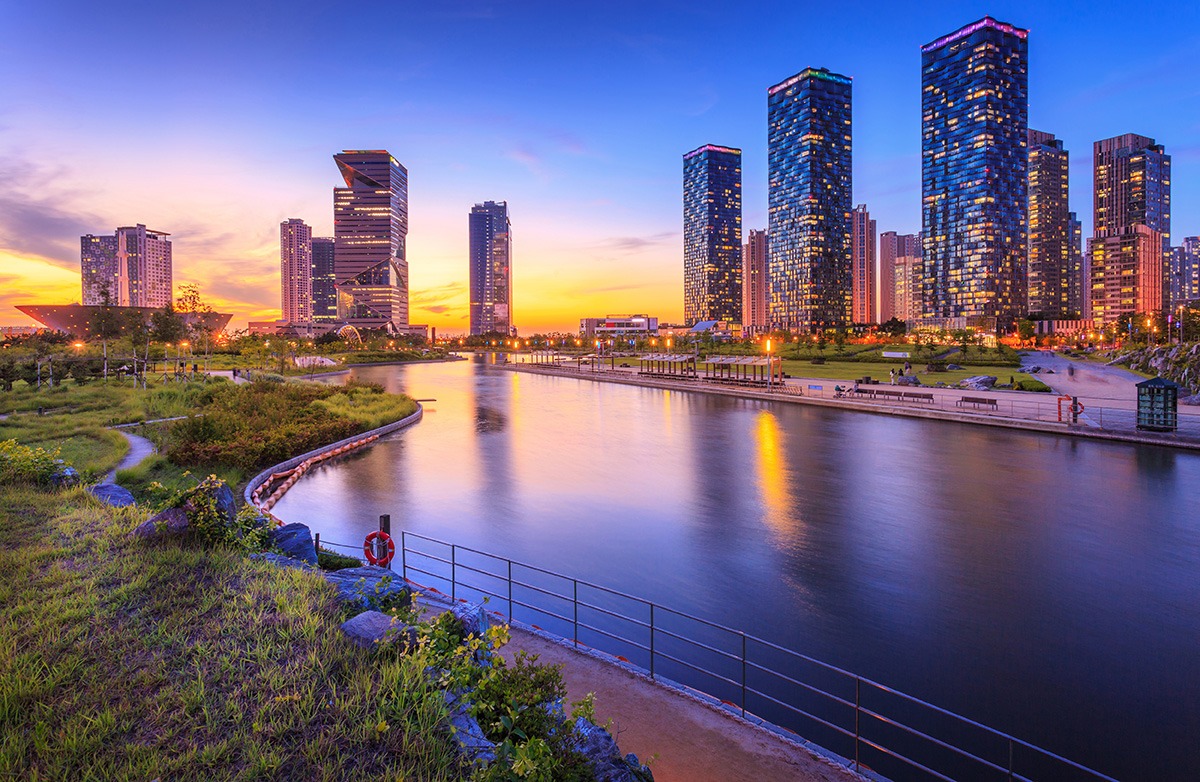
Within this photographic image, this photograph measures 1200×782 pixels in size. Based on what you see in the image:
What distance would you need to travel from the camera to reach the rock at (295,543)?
987cm

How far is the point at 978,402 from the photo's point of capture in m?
34.2

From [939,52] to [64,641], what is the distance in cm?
23723

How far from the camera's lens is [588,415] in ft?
131

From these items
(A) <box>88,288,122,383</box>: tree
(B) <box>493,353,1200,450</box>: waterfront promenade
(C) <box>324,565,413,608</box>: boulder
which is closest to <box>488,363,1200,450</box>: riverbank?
(B) <box>493,353,1200,450</box>: waterfront promenade

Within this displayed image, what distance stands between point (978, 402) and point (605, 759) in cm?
3624

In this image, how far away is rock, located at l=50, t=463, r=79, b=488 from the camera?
11.6 metres

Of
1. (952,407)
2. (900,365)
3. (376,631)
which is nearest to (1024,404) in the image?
(952,407)

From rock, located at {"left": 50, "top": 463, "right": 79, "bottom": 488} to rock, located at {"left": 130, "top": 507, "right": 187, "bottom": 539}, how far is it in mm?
4556

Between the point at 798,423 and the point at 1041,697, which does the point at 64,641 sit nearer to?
the point at 1041,697

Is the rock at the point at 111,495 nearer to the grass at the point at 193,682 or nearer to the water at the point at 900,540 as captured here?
the grass at the point at 193,682

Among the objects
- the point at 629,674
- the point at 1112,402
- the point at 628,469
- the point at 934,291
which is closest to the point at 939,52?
the point at 934,291

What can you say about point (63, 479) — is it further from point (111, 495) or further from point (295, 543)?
point (295, 543)

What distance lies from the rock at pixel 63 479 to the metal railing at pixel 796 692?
22.0 ft

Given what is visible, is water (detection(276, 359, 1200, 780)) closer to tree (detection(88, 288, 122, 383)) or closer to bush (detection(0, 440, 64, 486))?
bush (detection(0, 440, 64, 486))
